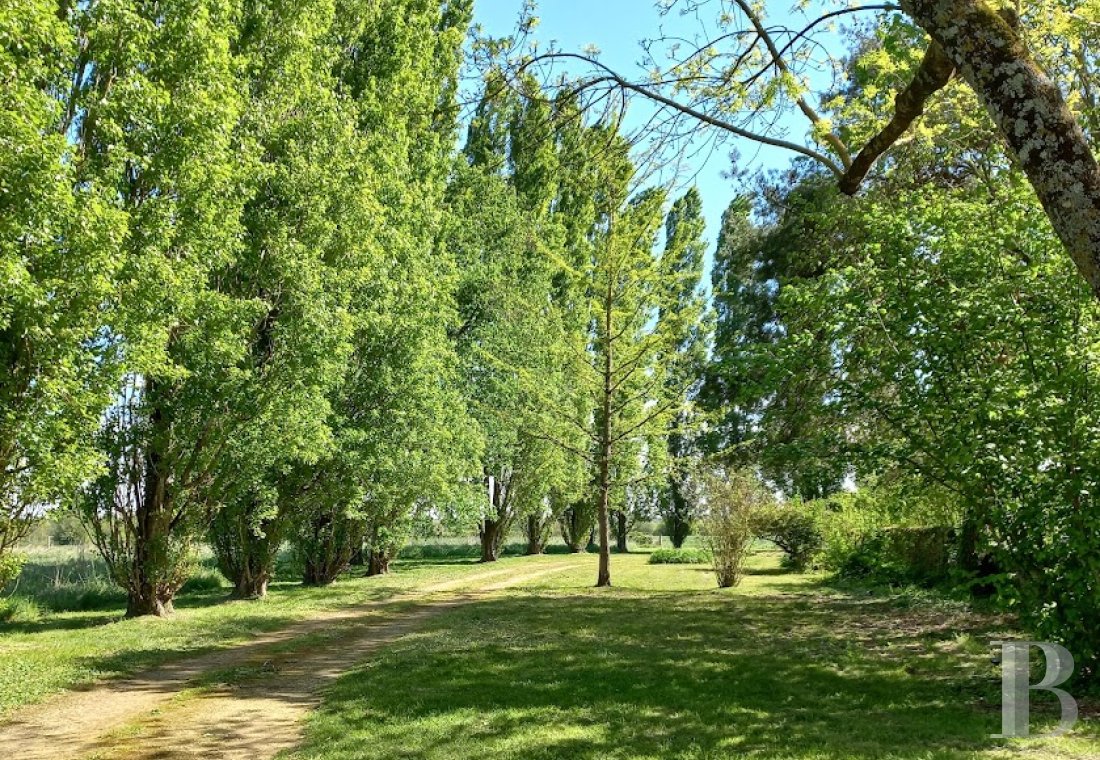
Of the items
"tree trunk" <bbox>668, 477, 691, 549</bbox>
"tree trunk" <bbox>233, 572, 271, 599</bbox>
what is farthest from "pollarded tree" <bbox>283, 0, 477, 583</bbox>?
"tree trunk" <bbox>668, 477, 691, 549</bbox>

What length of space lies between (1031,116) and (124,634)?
12.7 metres

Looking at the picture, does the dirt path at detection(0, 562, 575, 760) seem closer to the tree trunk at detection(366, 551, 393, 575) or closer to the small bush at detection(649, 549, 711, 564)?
the tree trunk at detection(366, 551, 393, 575)

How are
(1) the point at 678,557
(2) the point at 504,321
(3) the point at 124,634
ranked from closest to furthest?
1. (3) the point at 124,634
2. (2) the point at 504,321
3. (1) the point at 678,557

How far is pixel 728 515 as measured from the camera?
17359 millimetres

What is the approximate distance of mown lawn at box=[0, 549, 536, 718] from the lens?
812 cm

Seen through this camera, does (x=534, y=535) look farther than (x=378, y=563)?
Yes

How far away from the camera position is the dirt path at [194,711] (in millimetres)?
5605

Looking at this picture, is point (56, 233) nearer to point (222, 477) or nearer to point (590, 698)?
point (222, 477)

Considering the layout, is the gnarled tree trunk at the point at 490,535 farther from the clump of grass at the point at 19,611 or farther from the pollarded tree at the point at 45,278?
the pollarded tree at the point at 45,278

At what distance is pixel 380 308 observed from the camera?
18.2 metres

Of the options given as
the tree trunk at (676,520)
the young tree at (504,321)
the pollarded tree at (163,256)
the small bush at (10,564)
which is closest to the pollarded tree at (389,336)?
the pollarded tree at (163,256)

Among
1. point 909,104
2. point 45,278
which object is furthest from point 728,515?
point 45,278

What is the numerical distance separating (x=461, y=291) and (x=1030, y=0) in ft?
76.4

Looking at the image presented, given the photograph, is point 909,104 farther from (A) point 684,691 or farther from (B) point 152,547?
(B) point 152,547
